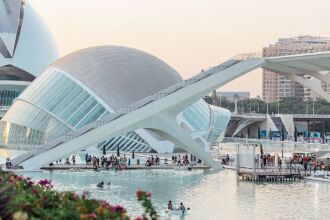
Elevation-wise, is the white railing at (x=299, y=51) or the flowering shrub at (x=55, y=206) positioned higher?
the white railing at (x=299, y=51)

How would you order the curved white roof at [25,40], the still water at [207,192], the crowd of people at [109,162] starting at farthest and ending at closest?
1. the curved white roof at [25,40]
2. the crowd of people at [109,162]
3. the still water at [207,192]

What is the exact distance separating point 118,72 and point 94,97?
362 cm

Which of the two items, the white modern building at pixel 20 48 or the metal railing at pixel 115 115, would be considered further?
the white modern building at pixel 20 48

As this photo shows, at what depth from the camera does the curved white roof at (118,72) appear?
1807 inches

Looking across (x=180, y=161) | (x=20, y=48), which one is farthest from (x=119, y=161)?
(x=20, y=48)

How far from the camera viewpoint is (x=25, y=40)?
81.2m

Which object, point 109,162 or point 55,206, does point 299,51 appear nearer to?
point 109,162

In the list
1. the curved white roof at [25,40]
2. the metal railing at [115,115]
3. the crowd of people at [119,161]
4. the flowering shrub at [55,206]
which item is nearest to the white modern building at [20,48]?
the curved white roof at [25,40]

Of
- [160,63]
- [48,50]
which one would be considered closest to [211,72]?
[160,63]

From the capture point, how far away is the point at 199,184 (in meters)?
31.9

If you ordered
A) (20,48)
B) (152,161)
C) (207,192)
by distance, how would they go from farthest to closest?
1. (20,48)
2. (152,161)
3. (207,192)

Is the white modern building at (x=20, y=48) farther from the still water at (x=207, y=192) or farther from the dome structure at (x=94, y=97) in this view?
the still water at (x=207, y=192)

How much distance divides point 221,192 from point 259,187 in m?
3.48

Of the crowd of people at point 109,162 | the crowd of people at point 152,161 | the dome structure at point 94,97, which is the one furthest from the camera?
the dome structure at point 94,97
